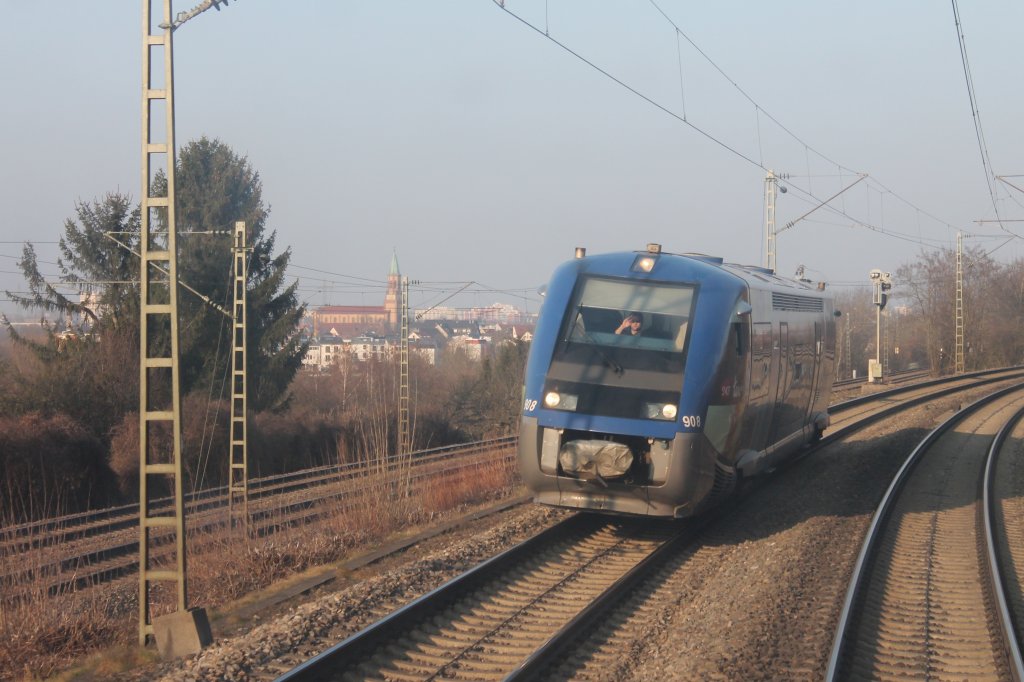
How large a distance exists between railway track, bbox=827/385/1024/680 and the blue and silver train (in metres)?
1.87

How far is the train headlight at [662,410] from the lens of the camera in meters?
9.65

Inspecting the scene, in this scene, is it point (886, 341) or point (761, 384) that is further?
point (886, 341)

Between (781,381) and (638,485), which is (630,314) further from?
(781,381)

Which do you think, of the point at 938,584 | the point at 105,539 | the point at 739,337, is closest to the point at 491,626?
the point at 938,584

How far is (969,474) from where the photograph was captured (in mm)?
16484

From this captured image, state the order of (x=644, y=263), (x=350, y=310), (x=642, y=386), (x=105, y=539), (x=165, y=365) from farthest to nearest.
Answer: (x=350, y=310) → (x=105, y=539) → (x=644, y=263) → (x=642, y=386) → (x=165, y=365)

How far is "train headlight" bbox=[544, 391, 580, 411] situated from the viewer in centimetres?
990

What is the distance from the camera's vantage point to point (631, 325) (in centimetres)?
1045

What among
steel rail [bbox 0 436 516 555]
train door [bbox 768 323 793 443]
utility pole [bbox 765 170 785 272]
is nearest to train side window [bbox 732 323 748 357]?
train door [bbox 768 323 793 443]

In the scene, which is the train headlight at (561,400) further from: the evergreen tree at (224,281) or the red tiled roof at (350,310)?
the red tiled roof at (350,310)

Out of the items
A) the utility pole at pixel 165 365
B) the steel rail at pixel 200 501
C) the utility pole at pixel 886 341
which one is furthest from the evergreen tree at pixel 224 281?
the utility pole at pixel 886 341

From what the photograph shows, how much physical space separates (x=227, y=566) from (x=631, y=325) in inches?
197

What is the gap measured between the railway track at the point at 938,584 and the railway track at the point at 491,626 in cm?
187

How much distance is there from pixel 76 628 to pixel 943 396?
3390cm
